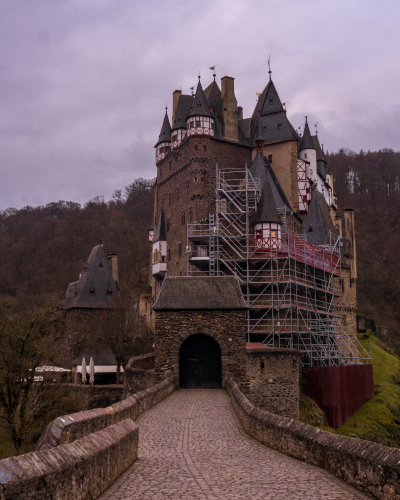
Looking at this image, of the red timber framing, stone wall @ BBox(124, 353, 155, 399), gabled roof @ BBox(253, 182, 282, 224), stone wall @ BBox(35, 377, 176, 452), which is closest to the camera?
stone wall @ BBox(35, 377, 176, 452)

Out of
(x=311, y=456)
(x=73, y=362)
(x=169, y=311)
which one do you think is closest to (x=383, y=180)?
(x=73, y=362)

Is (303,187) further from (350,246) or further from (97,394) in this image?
(97,394)

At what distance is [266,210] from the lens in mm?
37938

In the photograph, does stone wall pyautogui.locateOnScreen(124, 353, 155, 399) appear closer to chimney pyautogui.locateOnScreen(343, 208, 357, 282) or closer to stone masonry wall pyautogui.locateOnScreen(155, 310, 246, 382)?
stone masonry wall pyautogui.locateOnScreen(155, 310, 246, 382)

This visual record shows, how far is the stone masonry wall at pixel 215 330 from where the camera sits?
21766 mm

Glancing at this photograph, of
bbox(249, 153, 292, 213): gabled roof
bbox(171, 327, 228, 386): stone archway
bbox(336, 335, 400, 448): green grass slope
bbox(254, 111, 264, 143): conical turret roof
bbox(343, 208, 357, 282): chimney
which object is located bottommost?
bbox(336, 335, 400, 448): green grass slope

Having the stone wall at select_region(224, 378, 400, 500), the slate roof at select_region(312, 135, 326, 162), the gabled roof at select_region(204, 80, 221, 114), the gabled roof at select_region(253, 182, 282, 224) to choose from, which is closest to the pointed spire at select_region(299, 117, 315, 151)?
the slate roof at select_region(312, 135, 326, 162)

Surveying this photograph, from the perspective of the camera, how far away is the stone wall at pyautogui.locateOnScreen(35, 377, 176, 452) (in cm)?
645

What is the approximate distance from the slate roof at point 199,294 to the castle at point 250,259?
0.15 feet

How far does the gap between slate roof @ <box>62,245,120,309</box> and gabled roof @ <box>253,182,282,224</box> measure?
15.0 metres

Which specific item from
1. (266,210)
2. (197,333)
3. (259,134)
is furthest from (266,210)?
(197,333)

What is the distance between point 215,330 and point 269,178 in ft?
80.0

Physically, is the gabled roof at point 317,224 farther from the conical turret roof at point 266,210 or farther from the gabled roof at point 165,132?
the gabled roof at point 165,132

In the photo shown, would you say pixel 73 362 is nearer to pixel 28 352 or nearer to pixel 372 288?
pixel 28 352
